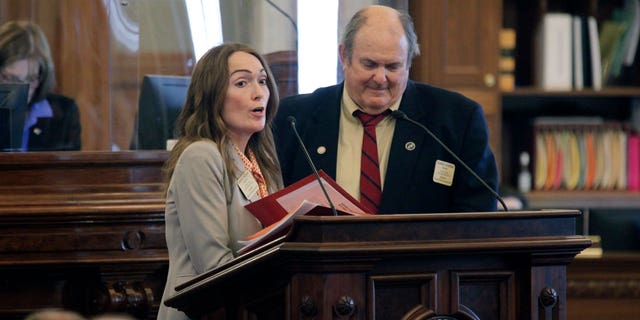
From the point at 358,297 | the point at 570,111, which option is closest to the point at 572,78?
the point at 570,111

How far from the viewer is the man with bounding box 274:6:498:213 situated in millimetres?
2941

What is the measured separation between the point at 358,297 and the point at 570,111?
3680mm

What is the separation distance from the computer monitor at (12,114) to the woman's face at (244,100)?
1.27m

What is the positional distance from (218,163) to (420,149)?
692mm

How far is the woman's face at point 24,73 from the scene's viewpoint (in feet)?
12.3

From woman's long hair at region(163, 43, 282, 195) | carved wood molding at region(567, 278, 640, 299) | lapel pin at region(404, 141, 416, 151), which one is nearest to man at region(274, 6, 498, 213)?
lapel pin at region(404, 141, 416, 151)

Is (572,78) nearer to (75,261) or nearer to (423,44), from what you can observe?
(423,44)

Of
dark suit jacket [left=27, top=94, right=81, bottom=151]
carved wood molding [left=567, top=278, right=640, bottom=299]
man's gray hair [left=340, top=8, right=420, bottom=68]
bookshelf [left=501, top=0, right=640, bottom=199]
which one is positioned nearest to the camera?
man's gray hair [left=340, top=8, right=420, bottom=68]

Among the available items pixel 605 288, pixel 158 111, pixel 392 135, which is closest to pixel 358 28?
→ pixel 392 135

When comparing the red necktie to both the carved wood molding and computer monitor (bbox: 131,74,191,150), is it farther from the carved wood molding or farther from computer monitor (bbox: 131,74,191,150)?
the carved wood molding

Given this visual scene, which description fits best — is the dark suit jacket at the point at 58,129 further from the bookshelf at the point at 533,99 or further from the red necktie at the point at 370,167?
the bookshelf at the point at 533,99

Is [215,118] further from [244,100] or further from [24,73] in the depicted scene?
[24,73]

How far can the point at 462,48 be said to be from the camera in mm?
5059

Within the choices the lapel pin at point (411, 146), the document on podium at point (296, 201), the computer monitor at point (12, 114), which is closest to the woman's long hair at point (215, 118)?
the document on podium at point (296, 201)
